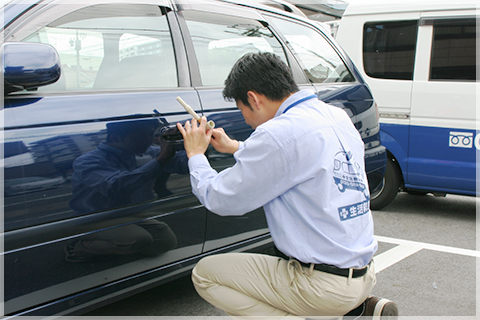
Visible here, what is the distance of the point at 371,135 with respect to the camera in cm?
322

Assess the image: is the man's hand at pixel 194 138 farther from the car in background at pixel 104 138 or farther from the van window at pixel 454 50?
the van window at pixel 454 50

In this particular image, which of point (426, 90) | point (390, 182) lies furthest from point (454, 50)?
point (390, 182)

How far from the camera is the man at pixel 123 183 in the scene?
1731mm

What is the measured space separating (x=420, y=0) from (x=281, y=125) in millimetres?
3542

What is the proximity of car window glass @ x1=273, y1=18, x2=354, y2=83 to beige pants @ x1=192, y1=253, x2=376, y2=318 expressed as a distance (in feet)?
5.00

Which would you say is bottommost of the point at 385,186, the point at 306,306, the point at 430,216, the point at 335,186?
the point at 430,216

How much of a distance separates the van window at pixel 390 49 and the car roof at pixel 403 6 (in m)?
0.13

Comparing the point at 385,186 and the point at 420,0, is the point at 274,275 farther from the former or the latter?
the point at 420,0

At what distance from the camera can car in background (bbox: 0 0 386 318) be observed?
5.17 ft

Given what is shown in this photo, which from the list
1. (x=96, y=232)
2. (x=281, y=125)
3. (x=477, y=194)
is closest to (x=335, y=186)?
(x=281, y=125)

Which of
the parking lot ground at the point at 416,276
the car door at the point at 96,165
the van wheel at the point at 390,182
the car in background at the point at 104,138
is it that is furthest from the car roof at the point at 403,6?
the car door at the point at 96,165

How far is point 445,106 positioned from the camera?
4117 millimetres

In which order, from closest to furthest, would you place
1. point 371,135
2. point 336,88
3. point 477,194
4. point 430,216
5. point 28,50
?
point 28,50
point 336,88
point 371,135
point 477,194
point 430,216

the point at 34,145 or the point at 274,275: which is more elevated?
the point at 34,145
